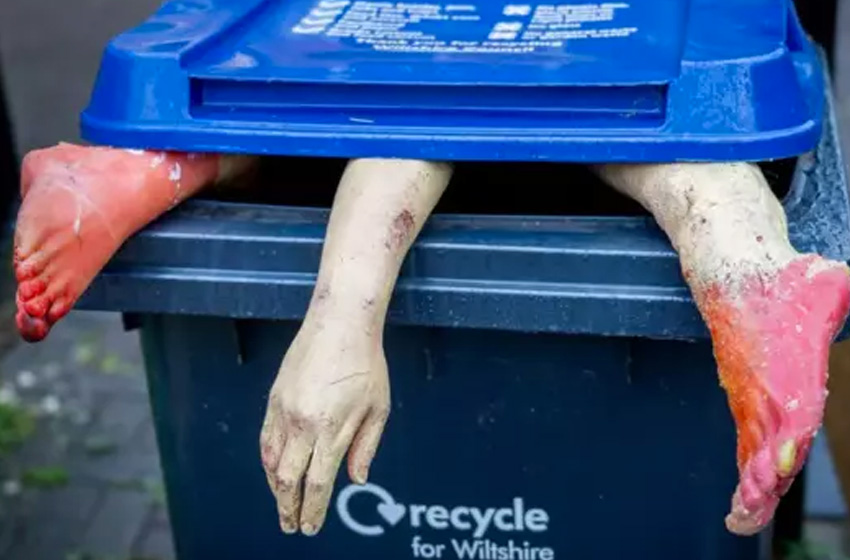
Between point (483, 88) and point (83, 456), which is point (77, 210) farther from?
point (83, 456)

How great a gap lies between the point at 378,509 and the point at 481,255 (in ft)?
1.72

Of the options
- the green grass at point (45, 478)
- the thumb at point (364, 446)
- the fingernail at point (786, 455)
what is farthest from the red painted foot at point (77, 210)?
the green grass at point (45, 478)

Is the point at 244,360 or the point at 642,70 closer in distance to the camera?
the point at 642,70

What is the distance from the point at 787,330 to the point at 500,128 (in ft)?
1.63

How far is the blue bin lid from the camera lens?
1.81 m

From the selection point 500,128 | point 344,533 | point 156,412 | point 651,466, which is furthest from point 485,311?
point 156,412

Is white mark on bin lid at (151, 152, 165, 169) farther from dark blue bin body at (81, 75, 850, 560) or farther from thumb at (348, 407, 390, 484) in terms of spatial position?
thumb at (348, 407, 390, 484)

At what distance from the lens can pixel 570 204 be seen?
82.4 inches

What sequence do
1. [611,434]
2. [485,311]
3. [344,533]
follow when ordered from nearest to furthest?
[485,311] < [611,434] < [344,533]

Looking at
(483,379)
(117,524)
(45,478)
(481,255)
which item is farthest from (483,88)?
(45,478)

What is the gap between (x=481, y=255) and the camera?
5.91ft

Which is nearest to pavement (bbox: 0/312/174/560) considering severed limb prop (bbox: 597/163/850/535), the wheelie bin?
the wheelie bin

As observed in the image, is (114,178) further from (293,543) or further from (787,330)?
(787,330)

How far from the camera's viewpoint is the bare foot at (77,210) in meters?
1.78
